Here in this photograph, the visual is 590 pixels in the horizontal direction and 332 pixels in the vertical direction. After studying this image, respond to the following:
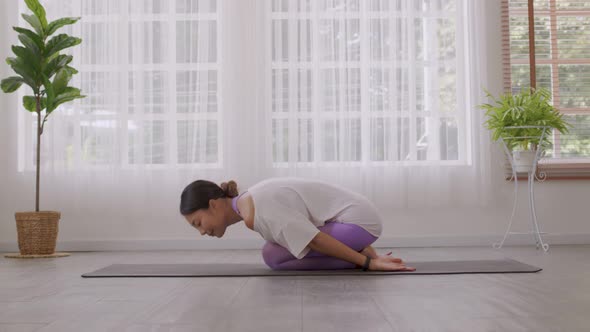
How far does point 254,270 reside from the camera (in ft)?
11.8

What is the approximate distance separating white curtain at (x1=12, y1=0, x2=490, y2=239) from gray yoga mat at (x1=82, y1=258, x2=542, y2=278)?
1.65 m

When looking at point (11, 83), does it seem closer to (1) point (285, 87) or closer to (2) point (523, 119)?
(1) point (285, 87)

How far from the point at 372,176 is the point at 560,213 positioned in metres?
1.44

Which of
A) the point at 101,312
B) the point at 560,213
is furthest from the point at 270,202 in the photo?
the point at 560,213

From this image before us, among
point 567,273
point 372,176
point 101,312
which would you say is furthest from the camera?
point 372,176

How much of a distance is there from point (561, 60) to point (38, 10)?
12.6 ft

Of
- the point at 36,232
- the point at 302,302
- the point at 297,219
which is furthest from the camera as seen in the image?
the point at 36,232

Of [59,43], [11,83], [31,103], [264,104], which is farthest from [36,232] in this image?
[264,104]

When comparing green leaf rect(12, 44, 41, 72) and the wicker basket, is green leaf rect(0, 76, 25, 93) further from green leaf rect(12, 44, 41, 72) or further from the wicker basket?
the wicker basket

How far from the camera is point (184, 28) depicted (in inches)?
224

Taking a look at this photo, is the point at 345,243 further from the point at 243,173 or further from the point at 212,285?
the point at 243,173

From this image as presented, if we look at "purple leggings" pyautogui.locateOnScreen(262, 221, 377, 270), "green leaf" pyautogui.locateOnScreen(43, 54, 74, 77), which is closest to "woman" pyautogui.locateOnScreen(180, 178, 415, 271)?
"purple leggings" pyautogui.locateOnScreen(262, 221, 377, 270)

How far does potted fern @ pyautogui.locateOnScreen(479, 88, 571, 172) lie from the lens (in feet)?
16.7

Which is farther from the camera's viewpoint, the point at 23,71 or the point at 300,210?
the point at 23,71
